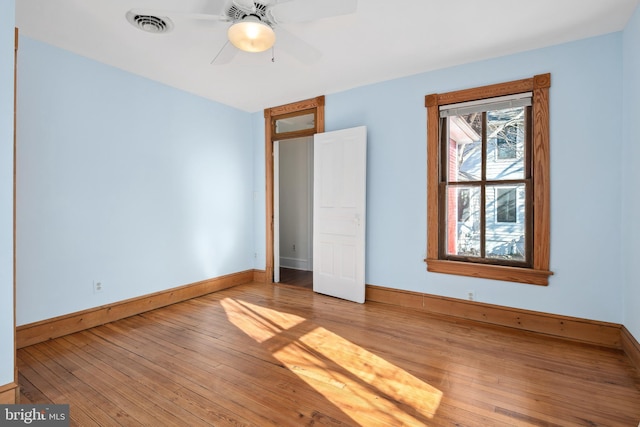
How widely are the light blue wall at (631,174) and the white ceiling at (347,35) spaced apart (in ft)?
0.88

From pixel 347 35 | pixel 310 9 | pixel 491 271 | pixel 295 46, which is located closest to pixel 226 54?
pixel 295 46

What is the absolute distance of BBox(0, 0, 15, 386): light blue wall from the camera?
1796 millimetres

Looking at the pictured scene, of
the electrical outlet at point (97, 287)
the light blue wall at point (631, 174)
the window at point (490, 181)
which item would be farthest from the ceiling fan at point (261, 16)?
the electrical outlet at point (97, 287)

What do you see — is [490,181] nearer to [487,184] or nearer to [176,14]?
[487,184]

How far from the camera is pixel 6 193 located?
1.82 meters

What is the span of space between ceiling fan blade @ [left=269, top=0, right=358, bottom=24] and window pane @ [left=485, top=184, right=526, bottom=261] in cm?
230

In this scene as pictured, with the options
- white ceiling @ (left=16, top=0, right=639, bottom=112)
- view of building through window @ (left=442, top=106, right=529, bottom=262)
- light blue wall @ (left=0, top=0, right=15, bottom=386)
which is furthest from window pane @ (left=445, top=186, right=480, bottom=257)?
light blue wall @ (left=0, top=0, right=15, bottom=386)

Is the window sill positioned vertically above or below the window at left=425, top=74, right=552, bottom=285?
below

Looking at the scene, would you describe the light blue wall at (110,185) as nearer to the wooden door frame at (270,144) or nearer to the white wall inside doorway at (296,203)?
the wooden door frame at (270,144)

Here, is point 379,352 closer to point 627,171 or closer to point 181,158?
point 627,171

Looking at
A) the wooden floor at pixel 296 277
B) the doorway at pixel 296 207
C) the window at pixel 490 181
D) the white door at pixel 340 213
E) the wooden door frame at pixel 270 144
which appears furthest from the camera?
the doorway at pixel 296 207

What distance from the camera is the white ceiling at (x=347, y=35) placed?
2.34 m

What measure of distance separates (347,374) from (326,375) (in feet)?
0.49

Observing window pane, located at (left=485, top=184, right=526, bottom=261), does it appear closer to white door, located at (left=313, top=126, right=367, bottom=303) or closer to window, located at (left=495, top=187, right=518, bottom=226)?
window, located at (left=495, top=187, right=518, bottom=226)
